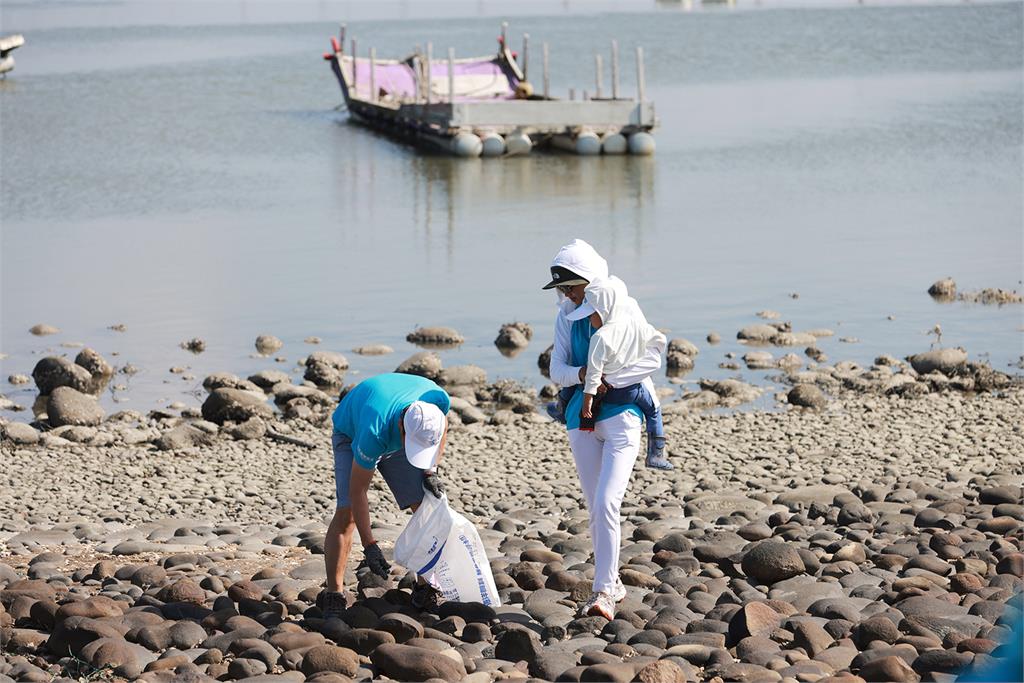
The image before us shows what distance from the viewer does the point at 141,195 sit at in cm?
3175

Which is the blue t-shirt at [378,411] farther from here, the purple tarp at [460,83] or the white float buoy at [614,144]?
the purple tarp at [460,83]

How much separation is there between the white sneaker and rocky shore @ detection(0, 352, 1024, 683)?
0.26ft

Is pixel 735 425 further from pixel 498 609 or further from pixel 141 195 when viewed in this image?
pixel 141 195

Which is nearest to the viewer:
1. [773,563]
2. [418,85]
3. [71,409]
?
[773,563]

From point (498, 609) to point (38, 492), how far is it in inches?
196

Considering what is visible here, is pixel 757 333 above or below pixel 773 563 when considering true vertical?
below

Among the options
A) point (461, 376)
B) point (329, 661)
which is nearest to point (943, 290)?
point (461, 376)

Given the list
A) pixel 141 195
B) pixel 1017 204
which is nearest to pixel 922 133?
pixel 1017 204

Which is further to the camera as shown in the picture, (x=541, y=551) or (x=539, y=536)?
(x=539, y=536)

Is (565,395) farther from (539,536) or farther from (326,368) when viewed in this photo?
(326,368)

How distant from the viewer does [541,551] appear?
8125mm

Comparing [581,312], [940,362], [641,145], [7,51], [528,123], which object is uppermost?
[7,51]

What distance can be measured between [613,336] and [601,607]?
1.32m

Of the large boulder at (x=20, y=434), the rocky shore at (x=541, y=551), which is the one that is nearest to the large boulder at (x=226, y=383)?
the rocky shore at (x=541, y=551)
